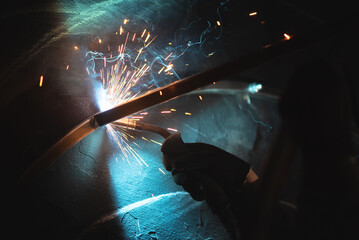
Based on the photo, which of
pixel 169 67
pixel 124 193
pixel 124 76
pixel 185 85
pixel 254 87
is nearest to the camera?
pixel 185 85

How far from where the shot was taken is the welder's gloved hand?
167 cm

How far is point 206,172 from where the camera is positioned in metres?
1.77

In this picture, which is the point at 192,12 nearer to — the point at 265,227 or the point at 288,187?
the point at 265,227

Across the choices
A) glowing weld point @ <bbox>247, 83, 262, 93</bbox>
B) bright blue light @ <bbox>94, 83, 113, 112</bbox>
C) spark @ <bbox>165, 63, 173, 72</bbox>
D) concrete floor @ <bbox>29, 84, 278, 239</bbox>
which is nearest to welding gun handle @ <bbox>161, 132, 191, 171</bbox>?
concrete floor @ <bbox>29, 84, 278, 239</bbox>

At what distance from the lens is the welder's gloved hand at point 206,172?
5.49 feet

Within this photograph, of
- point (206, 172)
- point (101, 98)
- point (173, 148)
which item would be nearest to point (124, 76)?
point (101, 98)

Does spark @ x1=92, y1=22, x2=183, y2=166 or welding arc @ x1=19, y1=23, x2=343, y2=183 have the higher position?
spark @ x1=92, y1=22, x2=183, y2=166

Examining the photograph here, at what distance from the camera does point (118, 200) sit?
2240 mm

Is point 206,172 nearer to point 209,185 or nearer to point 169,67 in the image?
point 209,185

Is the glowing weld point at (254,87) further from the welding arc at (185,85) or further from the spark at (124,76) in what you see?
the welding arc at (185,85)

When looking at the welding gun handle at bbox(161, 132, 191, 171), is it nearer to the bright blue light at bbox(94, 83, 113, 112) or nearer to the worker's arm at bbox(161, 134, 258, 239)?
the worker's arm at bbox(161, 134, 258, 239)

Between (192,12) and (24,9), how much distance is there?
81.7 inches

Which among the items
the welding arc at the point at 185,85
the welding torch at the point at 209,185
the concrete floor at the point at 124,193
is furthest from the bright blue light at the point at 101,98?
the welding torch at the point at 209,185

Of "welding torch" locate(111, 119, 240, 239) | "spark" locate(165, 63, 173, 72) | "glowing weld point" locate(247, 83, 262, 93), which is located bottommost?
"welding torch" locate(111, 119, 240, 239)
